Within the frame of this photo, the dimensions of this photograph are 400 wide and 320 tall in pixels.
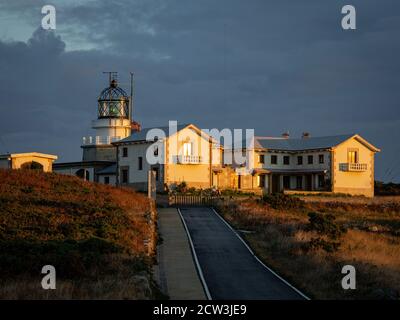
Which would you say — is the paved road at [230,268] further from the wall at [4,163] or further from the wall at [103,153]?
the wall at [103,153]

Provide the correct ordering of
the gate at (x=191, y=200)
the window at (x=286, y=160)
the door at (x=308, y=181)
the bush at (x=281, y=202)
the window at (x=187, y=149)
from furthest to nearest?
1. the window at (x=286, y=160)
2. the door at (x=308, y=181)
3. the window at (x=187, y=149)
4. the gate at (x=191, y=200)
5. the bush at (x=281, y=202)

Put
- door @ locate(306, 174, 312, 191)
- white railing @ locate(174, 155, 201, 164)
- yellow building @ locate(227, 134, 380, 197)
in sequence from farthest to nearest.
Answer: door @ locate(306, 174, 312, 191) → yellow building @ locate(227, 134, 380, 197) → white railing @ locate(174, 155, 201, 164)

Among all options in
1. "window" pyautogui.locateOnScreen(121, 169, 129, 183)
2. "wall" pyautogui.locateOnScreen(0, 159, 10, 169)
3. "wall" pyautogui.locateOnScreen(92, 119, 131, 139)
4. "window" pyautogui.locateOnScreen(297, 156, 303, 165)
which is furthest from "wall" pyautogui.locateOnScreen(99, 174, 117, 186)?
"window" pyautogui.locateOnScreen(297, 156, 303, 165)

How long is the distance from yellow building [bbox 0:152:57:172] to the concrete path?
2225cm

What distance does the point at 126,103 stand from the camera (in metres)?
75.7

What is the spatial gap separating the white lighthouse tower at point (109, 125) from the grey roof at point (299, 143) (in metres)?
14.3

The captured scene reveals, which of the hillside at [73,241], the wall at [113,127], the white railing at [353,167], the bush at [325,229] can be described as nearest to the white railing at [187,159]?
the wall at [113,127]

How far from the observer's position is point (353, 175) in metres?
71.6

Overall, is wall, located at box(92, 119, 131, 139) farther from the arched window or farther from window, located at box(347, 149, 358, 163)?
window, located at box(347, 149, 358, 163)

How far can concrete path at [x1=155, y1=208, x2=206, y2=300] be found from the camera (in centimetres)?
2272

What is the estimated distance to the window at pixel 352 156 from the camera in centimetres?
7198

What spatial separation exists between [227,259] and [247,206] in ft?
64.4

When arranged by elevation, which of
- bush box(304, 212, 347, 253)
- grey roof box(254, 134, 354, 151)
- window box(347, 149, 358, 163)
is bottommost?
bush box(304, 212, 347, 253)

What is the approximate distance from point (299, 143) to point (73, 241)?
170ft
